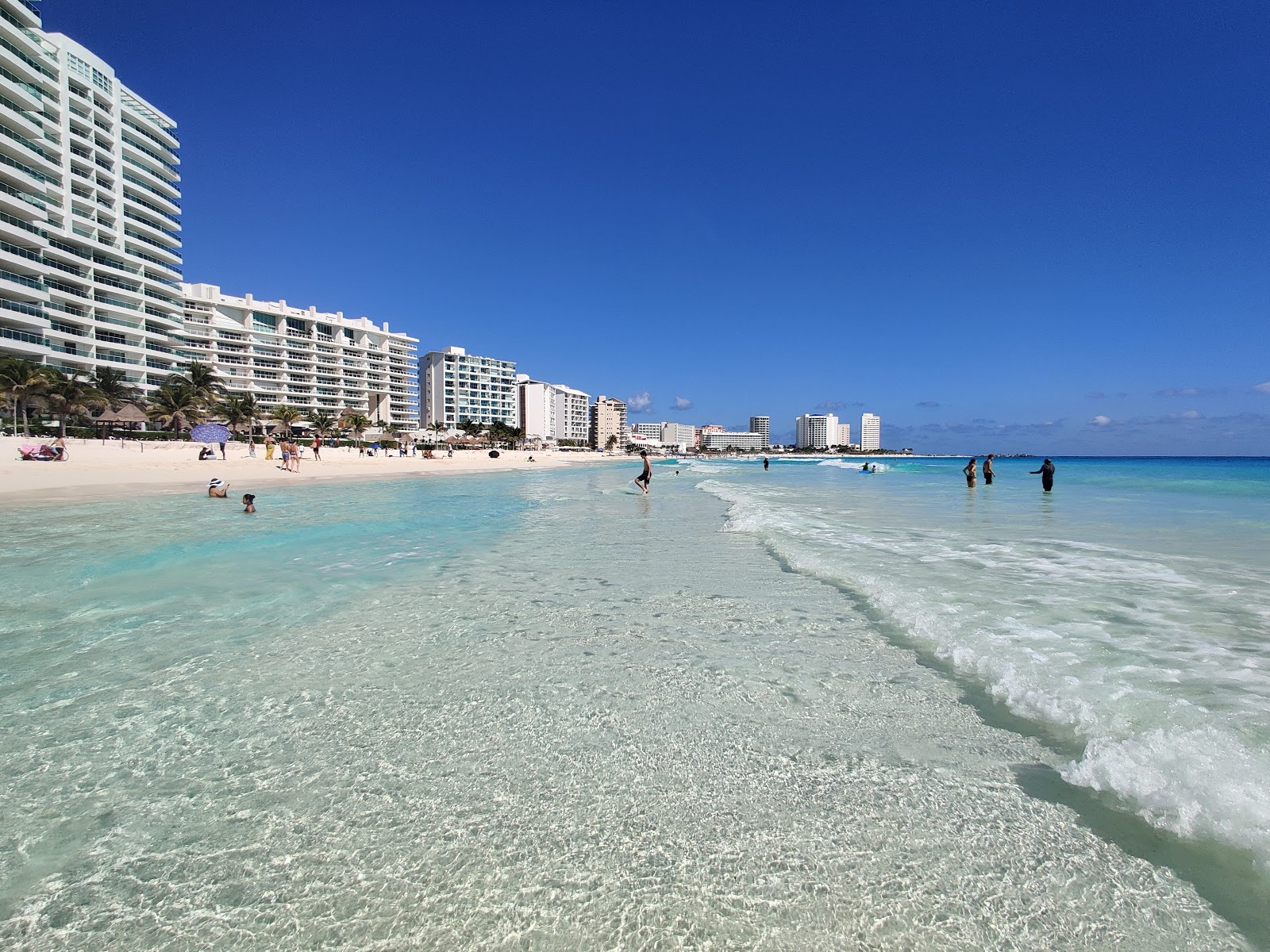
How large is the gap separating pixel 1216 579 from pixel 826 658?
25.6ft

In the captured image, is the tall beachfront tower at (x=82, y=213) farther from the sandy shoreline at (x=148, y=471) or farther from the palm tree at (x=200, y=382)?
the sandy shoreline at (x=148, y=471)

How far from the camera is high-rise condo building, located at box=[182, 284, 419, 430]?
104 metres

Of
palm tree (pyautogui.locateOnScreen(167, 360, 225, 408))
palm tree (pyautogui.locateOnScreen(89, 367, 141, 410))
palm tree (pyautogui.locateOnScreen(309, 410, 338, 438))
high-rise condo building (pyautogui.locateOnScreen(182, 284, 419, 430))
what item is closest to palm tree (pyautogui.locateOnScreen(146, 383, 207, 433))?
palm tree (pyautogui.locateOnScreen(167, 360, 225, 408))

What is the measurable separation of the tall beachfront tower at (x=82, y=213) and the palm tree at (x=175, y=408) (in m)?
10.2

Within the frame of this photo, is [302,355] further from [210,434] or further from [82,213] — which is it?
[210,434]

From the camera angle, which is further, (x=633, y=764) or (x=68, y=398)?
(x=68, y=398)

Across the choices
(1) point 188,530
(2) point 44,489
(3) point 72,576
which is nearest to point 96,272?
(2) point 44,489

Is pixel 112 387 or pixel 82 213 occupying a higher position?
pixel 82 213

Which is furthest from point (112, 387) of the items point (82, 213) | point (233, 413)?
point (82, 213)

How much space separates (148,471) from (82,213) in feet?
196

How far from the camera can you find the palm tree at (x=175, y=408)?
65125 millimetres

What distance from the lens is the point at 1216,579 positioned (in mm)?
8711

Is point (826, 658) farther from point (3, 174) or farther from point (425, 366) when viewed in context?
point (425, 366)

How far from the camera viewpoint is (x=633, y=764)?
3.42 meters
